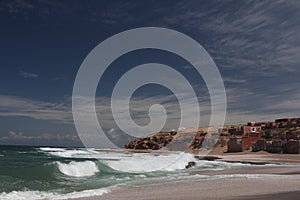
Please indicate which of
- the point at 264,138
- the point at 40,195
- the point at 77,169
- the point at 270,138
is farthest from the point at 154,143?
the point at 40,195

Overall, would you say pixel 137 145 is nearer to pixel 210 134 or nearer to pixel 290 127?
pixel 210 134

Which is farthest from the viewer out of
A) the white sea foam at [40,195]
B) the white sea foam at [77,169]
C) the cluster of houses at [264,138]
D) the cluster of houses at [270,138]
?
the cluster of houses at [264,138]

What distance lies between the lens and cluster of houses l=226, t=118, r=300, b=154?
49944mm


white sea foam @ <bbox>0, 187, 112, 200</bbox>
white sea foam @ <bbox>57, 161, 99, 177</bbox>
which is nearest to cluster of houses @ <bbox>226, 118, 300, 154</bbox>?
white sea foam @ <bbox>57, 161, 99, 177</bbox>

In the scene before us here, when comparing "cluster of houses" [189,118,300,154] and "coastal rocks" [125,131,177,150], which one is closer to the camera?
"cluster of houses" [189,118,300,154]

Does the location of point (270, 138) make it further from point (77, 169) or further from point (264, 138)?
point (77, 169)

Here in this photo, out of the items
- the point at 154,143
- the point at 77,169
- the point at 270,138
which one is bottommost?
the point at 77,169

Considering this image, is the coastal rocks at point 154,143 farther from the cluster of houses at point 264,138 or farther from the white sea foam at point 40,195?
the white sea foam at point 40,195

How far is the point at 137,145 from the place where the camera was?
107312 millimetres

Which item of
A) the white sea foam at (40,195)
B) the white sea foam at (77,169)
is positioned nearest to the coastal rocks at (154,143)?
the white sea foam at (77,169)

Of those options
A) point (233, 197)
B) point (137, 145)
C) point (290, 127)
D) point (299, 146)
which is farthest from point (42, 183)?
point (137, 145)

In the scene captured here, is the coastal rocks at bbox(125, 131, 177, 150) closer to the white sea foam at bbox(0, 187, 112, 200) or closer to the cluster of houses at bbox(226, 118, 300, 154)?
the cluster of houses at bbox(226, 118, 300, 154)

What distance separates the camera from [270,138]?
209ft

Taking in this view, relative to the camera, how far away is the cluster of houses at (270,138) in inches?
1966
